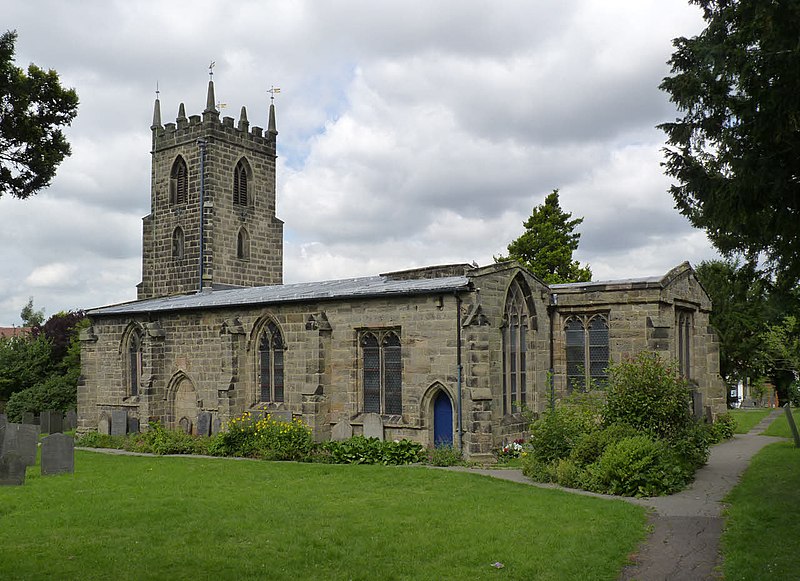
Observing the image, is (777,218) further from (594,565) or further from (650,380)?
(650,380)

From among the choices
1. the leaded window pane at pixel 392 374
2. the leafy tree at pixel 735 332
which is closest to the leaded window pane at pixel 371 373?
the leaded window pane at pixel 392 374

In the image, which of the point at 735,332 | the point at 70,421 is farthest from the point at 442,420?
the point at 735,332

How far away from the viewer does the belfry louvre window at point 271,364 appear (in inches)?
1010

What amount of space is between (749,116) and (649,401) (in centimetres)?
888

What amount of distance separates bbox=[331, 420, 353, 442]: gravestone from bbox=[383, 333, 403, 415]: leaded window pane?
133 cm

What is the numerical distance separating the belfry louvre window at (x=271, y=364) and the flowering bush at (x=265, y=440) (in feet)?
4.19

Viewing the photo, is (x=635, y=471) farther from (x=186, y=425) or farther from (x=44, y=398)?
(x=44, y=398)

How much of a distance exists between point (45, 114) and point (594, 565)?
39.2ft

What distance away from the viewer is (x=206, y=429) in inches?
1041

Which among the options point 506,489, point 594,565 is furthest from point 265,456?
point 594,565

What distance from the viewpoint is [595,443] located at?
55.7 feet

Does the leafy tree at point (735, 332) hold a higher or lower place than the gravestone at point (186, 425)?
higher

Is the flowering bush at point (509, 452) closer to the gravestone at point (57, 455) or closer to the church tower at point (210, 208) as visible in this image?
the gravestone at point (57, 455)

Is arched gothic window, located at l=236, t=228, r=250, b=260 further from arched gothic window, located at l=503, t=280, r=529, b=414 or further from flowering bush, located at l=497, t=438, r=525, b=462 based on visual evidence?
flowering bush, located at l=497, t=438, r=525, b=462
